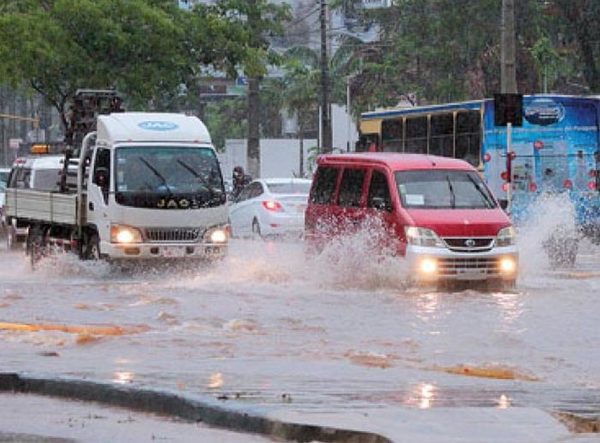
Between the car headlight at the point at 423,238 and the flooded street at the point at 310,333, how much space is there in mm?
520

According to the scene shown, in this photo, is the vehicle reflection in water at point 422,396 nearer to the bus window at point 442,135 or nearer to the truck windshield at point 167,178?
the truck windshield at point 167,178

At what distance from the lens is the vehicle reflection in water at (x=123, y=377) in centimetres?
1153

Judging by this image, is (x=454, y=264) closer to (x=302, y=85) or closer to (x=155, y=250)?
(x=155, y=250)

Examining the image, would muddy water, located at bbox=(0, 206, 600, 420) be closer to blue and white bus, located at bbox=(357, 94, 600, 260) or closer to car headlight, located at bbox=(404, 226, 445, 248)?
car headlight, located at bbox=(404, 226, 445, 248)

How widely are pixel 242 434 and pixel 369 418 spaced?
864 millimetres

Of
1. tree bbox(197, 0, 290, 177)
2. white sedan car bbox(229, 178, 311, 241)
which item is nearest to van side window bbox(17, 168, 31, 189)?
white sedan car bbox(229, 178, 311, 241)

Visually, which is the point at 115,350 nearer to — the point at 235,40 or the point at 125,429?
the point at 125,429

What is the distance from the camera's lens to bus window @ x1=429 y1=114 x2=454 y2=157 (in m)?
31.4

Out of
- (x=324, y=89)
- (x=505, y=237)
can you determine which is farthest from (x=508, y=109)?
(x=324, y=89)

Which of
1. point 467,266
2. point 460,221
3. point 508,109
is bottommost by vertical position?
point 467,266

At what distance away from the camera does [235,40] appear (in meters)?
40.1

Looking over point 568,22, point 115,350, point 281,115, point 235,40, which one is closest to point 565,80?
point 568,22

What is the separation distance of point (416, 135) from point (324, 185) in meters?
10.2

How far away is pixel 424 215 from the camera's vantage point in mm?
20297
